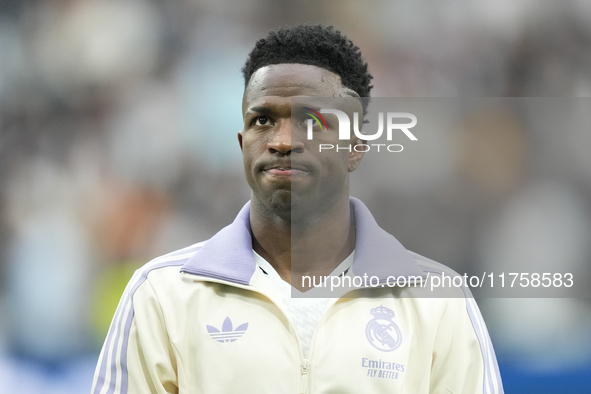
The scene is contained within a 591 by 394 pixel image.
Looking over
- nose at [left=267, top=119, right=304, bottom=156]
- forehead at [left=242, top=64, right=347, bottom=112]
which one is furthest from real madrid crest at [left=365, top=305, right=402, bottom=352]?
forehead at [left=242, top=64, right=347, bottom=112]

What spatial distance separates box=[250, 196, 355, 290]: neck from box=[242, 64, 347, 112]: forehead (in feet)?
0.76

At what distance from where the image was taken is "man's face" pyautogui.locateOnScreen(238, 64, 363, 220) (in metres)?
1.07

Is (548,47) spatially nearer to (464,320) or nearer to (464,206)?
(464,206)

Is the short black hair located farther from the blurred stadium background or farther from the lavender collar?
the blurred stadium background

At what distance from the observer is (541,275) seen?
52.7 inches

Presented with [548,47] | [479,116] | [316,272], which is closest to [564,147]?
[479,116]

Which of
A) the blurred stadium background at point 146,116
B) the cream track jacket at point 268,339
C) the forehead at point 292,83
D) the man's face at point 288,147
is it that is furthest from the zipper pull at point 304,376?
the blurred stadium background at point 146,116

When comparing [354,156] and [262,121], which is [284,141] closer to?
[262,121]

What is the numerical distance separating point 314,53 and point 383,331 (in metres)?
0.60

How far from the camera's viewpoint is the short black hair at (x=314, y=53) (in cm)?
114

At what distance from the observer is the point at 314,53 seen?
1145 mm

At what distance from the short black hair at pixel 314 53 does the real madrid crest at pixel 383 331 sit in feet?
1.62

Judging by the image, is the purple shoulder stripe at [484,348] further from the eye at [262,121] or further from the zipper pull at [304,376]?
the eye at [262,121]

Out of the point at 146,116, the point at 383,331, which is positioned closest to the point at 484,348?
the point at 383,331
